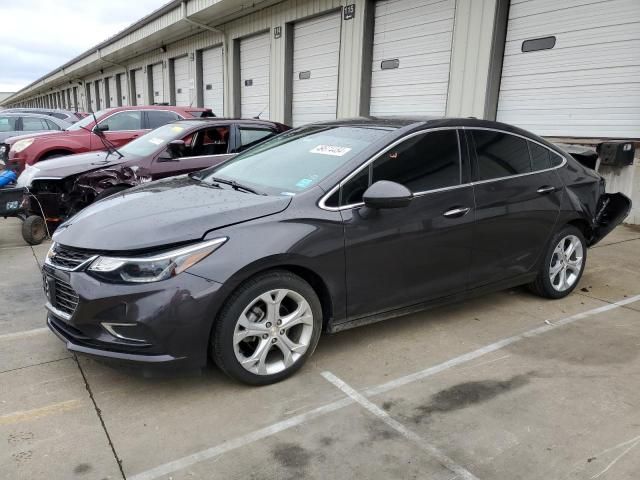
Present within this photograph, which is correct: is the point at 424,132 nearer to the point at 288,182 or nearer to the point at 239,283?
the point at 288,182

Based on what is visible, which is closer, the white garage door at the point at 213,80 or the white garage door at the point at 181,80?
the white garage door at the point at 213,80

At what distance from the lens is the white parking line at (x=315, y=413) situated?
2424 millimetres

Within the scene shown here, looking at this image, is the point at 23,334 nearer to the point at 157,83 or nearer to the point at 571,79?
the point at 571,79

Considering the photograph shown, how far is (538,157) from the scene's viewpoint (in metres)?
4.37

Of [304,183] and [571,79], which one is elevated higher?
[571,79]

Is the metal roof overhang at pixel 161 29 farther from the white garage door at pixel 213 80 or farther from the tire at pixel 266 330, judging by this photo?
→ the tire at pixel 266 330

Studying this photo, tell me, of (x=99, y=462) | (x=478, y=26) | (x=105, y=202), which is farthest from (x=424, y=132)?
(x=478, y=26)

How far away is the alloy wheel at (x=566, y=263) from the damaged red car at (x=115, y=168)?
4.59m

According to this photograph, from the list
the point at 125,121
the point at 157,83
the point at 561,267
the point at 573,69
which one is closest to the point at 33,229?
the point at 125,121

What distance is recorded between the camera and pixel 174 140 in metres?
7.01

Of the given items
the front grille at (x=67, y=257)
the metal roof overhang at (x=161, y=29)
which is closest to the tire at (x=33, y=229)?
the front grille at (x=67, y=257)

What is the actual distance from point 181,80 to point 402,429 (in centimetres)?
2089

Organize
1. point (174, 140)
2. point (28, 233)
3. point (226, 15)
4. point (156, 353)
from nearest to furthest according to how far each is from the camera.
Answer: point (156, 353)
point (28, 233)
point (174, 140)
point (226, 15)

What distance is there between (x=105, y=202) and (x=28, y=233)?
12.3 ft
